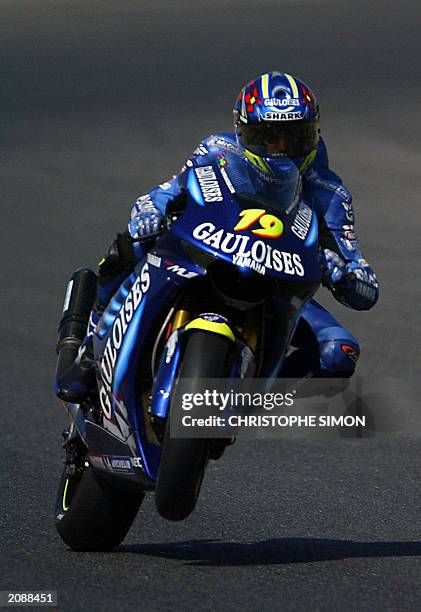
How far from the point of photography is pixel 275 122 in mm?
5398

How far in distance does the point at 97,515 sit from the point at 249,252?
4.76 ft

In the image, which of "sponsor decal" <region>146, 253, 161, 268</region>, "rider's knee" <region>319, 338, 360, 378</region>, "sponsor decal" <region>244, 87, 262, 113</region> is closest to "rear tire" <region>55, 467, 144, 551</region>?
"rider's knee" <region>319, 338, 360, 378</region>

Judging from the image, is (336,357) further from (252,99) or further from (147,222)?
(252,99)

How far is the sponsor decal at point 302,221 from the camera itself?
5137 millimetres

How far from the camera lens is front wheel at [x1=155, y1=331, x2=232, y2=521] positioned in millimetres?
4855

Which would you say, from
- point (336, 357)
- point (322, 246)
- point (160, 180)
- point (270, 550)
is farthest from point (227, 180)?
point (160, 180)

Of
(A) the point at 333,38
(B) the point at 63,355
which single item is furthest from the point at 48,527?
(A) the point at 333,38

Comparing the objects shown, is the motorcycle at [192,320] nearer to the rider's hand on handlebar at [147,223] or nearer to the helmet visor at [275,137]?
the rider's hand on handlebar at [147,223]

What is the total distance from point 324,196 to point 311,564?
4.48 feet

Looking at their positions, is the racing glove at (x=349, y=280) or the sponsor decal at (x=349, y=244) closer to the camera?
the racing glove at (x=349, y=280)

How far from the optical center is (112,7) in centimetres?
2383

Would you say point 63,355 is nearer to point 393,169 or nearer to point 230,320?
point 230,320

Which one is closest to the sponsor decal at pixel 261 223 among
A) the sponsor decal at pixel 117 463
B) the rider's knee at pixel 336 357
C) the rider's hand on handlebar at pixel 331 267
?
the rider's hand on handlebar at pixel 331 267

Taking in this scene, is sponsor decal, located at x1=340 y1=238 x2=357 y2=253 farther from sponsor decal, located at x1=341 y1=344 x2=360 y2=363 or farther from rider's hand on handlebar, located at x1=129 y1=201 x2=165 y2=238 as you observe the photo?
rider's hand on handlebar, located at x1=129 y1=201 x2=165 y2=238
